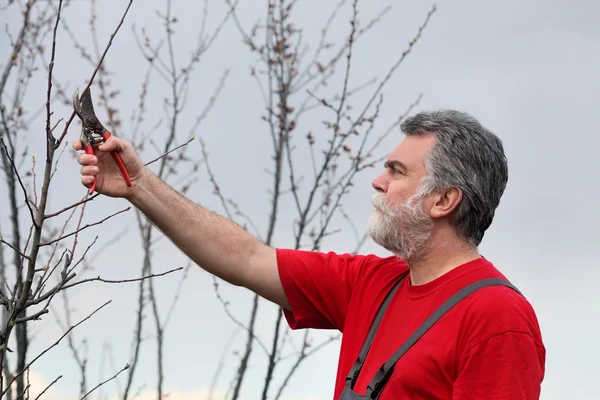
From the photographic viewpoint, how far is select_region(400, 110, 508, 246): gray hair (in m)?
3.14

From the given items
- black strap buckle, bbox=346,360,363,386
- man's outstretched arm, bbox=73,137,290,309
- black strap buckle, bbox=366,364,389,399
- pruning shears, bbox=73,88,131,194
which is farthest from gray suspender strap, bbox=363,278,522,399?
pruning shears, bbox=73,88,131,194

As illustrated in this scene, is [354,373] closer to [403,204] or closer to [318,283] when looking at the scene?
[318,283]

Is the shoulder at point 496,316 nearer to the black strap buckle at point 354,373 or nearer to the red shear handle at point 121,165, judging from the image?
the black strap buckle at point 354,373

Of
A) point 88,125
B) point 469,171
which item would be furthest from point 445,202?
point 88,125

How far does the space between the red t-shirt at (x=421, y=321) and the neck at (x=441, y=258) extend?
0.14 ft

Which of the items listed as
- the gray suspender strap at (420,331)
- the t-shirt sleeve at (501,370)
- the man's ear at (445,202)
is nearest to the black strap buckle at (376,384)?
the gray suspender strap at (420,331)

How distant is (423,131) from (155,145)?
117 inches

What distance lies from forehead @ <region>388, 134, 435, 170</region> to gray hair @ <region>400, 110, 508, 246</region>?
1.0 inches

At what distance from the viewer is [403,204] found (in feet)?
10.5

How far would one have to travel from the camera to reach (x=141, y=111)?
588 cm

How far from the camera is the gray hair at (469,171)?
10.3 feet

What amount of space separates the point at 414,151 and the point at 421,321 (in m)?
0.72

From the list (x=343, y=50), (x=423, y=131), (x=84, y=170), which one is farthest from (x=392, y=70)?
(x=84, y=170)

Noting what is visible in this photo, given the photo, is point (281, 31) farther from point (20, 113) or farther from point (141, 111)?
point (20, 113)
